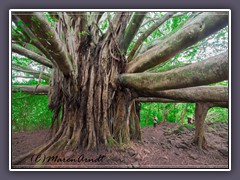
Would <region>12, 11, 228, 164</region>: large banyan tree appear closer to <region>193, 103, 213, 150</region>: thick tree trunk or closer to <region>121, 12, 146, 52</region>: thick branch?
<region>121, 12, 146, 52</region>: thick branch

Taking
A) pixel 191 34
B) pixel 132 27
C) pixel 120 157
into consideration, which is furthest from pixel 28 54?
pixel 191 34

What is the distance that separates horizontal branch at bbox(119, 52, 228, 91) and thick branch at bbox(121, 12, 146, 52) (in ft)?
2.61

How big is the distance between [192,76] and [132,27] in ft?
4.06

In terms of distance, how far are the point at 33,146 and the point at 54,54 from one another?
56.0 inches

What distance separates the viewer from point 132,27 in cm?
182

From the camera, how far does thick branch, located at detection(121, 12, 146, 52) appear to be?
1.56m

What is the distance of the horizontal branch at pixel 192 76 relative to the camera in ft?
2.98

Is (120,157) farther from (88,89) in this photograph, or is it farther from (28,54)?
(28,54)

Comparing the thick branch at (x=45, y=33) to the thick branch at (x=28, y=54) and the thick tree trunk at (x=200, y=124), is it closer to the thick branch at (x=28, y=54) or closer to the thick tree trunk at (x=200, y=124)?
the thick branch at (x=28, y=54)

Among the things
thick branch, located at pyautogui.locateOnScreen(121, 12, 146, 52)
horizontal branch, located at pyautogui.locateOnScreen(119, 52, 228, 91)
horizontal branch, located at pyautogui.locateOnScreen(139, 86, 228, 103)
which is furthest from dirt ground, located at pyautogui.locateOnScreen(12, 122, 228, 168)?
thick branch, located at pyautogui.locateOnScreen(121, 12, 146, 52)

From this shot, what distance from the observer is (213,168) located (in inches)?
51.9

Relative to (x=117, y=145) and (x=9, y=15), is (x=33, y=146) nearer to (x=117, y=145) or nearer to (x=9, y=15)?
(x=117, y=145)

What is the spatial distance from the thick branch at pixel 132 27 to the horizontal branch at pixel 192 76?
795 millimetres

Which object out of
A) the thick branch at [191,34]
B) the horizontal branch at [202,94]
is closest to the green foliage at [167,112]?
the horizontal branch at [202,94]
